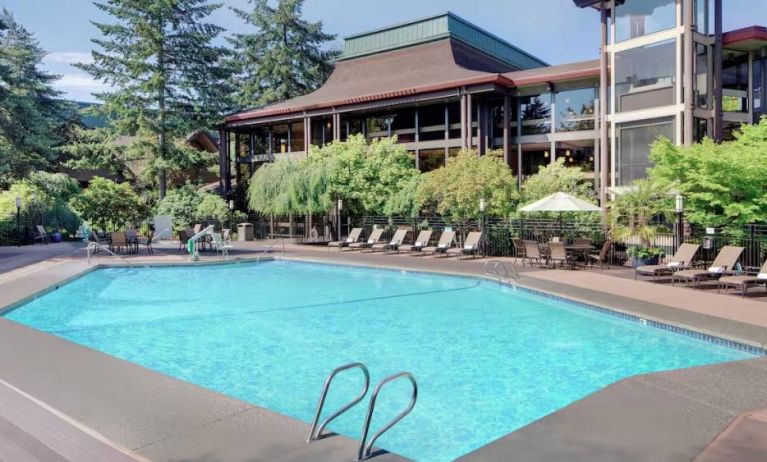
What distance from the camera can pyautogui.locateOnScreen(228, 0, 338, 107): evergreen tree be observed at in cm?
3922

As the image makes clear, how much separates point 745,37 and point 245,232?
2097 centimetres

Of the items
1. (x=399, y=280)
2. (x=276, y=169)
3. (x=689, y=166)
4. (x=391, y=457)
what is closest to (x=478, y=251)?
(x=399, y=280)

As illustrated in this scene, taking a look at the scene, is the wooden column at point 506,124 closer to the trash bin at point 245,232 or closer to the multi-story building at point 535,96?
the multi-story building at point 535,96

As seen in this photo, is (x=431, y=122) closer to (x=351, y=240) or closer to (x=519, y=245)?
→ (x=351, y=240)

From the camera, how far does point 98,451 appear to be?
3746mm

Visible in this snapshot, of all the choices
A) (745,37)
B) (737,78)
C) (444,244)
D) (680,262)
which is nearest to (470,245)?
(444,244)

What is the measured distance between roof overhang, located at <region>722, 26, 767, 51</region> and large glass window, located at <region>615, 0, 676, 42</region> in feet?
6.93

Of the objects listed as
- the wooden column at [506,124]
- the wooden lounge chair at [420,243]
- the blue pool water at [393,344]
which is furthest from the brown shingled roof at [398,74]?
the blue pool water at [393,344]

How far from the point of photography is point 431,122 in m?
26.0

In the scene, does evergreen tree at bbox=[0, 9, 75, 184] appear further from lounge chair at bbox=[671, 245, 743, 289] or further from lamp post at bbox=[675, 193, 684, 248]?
lounge chair at bbox=[671, 245, 743, 289]

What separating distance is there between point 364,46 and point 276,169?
10270 millimetres

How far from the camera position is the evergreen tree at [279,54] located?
39.2 meters

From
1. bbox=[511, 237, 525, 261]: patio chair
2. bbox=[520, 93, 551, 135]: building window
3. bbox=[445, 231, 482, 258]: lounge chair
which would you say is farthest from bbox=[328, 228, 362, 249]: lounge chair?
bbox=[520, 93, 551, 135]: building window

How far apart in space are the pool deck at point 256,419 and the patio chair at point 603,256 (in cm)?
722
